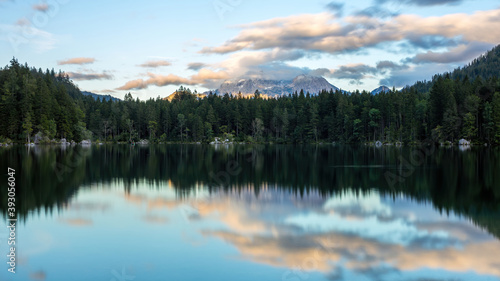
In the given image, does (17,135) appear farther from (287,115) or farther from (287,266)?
(287,266)

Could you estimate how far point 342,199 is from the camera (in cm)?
2373

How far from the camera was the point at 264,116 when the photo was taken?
545ft

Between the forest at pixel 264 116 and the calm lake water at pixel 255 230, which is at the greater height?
the forest at pixel 264 116

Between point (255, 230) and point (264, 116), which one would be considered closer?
point (255, 230)

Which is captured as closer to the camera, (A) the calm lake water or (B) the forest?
(A) the calm lake water

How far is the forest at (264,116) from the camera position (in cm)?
10356

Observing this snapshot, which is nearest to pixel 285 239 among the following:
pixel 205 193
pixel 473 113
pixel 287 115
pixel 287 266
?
pixel 287 266

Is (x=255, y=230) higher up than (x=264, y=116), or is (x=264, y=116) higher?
(x=264, y=116)

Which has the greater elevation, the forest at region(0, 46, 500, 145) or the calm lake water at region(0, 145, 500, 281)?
the forest at region(0, 46, 500, 145)

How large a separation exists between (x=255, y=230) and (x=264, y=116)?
150427 millimetres

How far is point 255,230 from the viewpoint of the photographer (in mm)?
16594

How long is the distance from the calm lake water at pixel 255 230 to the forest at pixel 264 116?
85052 millimetres

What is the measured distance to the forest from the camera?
10356 centimetres

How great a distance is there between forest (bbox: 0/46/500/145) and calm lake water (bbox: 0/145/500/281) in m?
85.1
